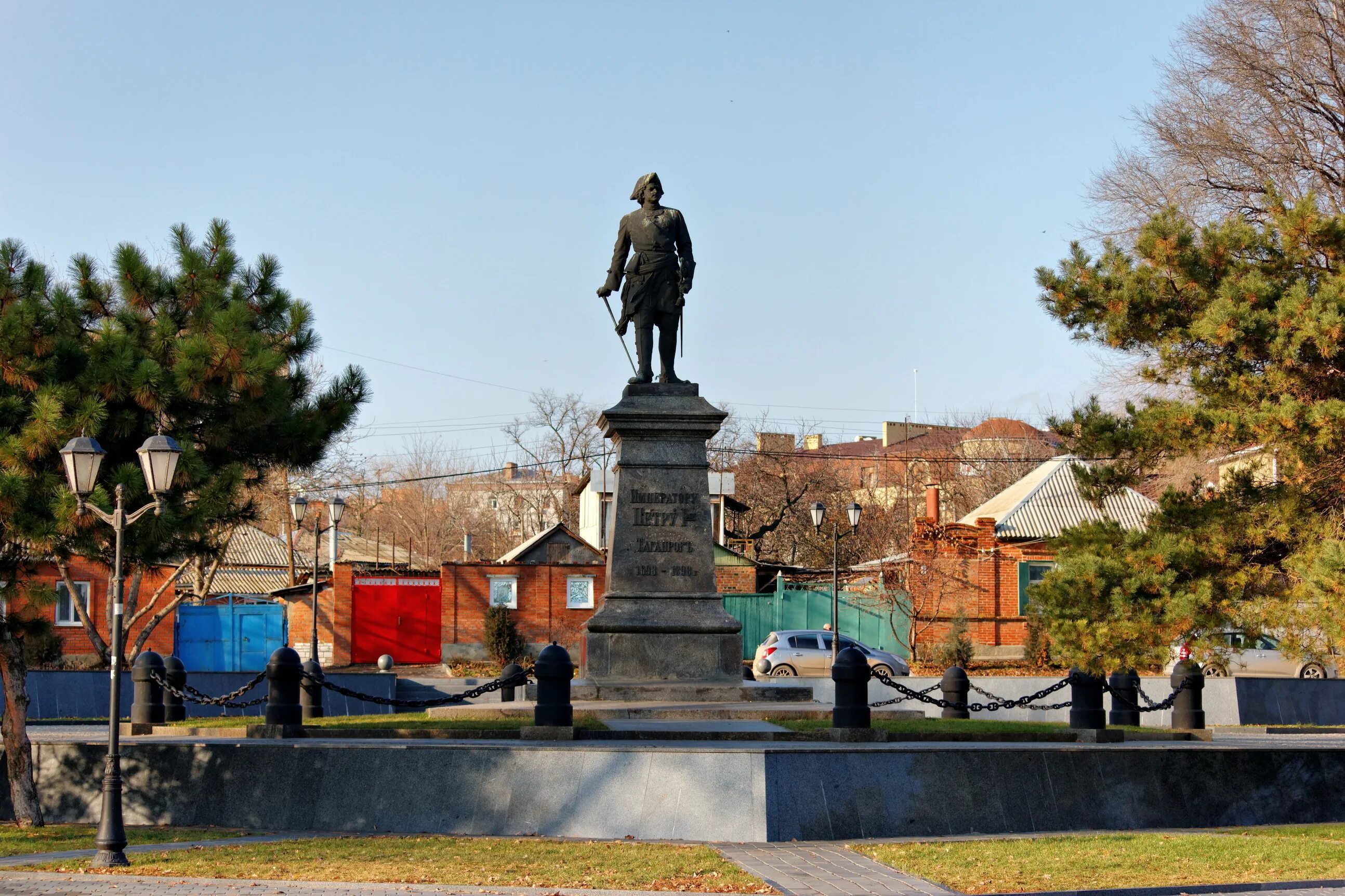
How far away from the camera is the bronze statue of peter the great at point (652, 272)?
17266 mm

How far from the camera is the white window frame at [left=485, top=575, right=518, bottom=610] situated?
42938mm

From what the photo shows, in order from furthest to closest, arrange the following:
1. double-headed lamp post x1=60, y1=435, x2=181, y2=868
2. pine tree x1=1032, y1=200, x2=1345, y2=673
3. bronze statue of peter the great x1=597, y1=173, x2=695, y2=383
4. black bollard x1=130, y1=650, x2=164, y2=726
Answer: black bollard x1=130, y1=650, x2=164, y2=726
bronze statue of peter the great x1=597, y1=173, x2=695, y2=383
pine tree x1=1032, y1=200, x2=1345, y2=673
double-headed lamp post x1=60, y1=435, x2=181, y2=868

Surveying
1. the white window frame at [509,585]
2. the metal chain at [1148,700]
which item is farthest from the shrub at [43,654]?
the metal chain at [1148,700]

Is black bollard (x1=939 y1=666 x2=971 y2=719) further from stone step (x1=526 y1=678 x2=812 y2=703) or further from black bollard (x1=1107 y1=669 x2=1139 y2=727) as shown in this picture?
stone step (x1=526 y1=678 x2=812 y2=703)

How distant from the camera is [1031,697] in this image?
15.1 m

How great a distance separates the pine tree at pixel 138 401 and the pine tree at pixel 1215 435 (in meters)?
7.40

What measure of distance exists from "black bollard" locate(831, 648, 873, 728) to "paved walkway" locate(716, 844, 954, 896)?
6.19 ft

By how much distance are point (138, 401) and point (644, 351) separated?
6.10m

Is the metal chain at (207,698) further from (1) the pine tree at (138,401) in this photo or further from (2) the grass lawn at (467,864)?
(2) the grass lawn at (467,864)

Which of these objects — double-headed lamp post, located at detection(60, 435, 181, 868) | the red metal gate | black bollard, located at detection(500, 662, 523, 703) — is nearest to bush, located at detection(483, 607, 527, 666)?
the red metal gate

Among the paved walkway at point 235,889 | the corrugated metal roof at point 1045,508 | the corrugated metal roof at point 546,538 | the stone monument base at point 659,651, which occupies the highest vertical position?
the corrugated metal roof at point 1045,508

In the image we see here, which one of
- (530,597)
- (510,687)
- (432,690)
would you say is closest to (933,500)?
(530,597)

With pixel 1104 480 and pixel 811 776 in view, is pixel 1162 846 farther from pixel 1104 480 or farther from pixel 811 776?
pixel 1104 480

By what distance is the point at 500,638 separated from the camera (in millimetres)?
40000
